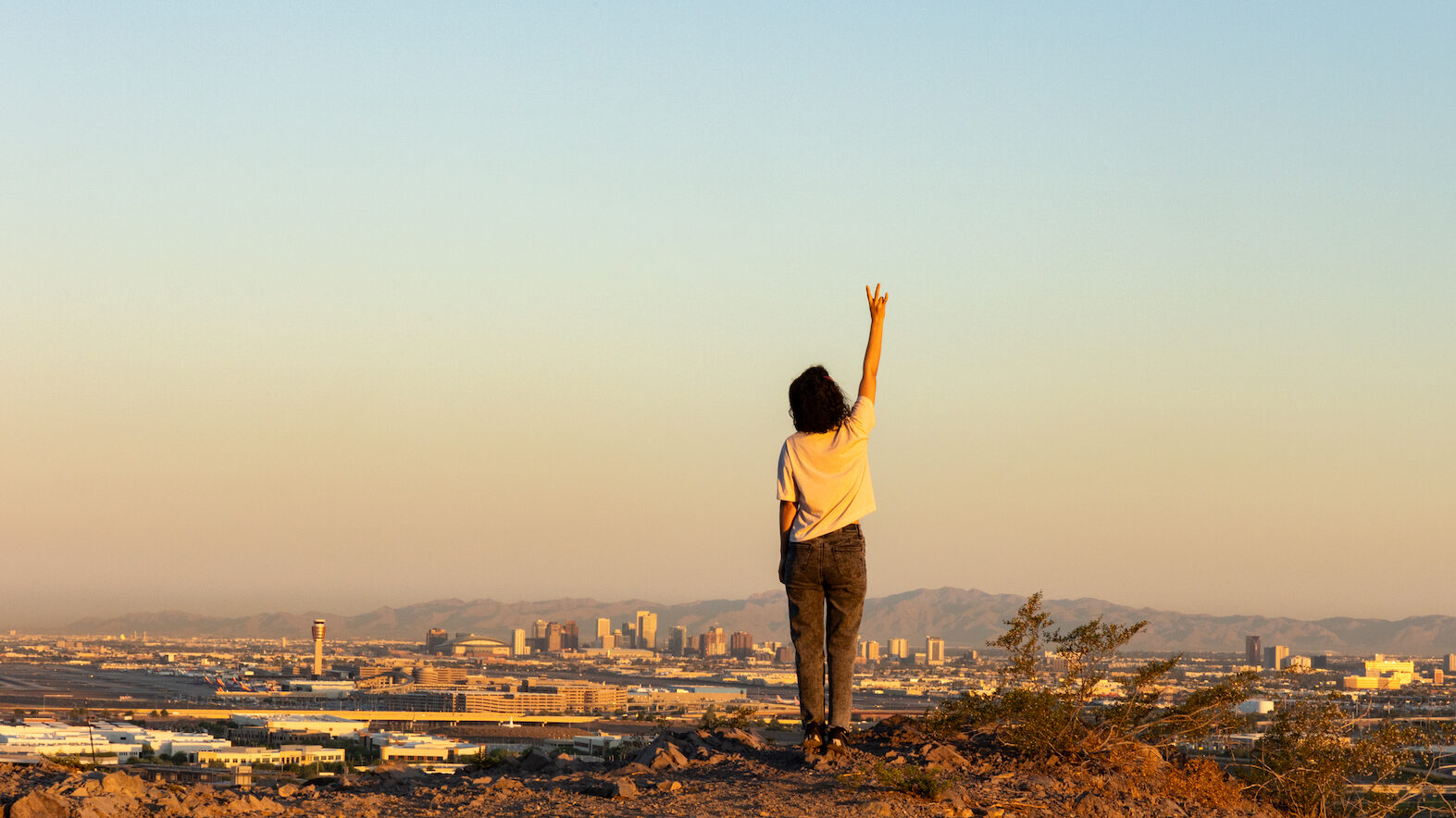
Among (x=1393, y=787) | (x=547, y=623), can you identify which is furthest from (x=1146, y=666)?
(x=547, y=623)

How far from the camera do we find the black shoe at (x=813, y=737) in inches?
301

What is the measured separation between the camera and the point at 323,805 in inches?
271

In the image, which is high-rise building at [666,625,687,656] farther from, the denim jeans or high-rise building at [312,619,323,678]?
the denim jeans

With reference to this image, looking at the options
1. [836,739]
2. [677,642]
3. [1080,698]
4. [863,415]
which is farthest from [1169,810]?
[677,642]

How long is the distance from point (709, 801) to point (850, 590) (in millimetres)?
1506

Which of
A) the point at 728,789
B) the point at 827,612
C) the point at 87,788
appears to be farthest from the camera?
the point at 827,612

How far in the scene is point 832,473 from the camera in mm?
7516

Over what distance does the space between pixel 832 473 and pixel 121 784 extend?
13.5 feet

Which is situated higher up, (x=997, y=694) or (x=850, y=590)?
(x=850, y=590)

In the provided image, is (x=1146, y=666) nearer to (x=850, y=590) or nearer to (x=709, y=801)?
(x=850, y=590)

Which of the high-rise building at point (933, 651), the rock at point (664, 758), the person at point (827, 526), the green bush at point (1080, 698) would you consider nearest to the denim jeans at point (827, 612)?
the person at point (827, 526)

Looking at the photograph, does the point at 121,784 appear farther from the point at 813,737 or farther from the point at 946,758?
the point at 946,758

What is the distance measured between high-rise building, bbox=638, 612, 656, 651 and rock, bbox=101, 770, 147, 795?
307ft

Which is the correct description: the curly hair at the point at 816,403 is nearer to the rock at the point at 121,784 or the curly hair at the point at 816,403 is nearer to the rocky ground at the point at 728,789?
the rocky ground at the point at 728,789
